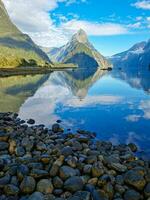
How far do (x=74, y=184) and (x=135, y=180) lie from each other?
3.78m

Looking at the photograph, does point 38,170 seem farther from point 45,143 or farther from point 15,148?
point 45,143

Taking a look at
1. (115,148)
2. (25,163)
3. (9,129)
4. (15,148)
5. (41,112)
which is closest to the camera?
(25,163)

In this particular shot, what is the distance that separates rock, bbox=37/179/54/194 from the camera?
56.4ft

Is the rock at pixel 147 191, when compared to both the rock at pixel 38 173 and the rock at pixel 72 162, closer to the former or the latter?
the rock at pixel 72 162

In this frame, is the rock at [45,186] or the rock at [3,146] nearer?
the rock at [45,186]

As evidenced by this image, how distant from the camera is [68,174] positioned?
1889 cm

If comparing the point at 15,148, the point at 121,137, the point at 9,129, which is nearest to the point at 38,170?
the point at 15,148

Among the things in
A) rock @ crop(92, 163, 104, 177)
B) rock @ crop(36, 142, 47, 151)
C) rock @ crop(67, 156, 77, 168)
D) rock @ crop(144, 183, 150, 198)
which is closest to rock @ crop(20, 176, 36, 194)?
rock @ crop(67, 156, 77, 168)

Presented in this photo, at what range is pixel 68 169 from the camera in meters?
19.4

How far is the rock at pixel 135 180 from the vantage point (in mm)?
17844

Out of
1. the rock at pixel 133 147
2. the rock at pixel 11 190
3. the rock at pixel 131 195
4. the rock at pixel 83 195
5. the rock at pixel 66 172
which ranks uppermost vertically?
the rock at pixel 66 172

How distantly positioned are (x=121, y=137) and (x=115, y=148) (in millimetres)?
6175

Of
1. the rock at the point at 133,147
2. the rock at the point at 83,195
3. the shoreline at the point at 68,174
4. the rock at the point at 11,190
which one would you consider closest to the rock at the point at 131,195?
the shoreline at the point at 68,174

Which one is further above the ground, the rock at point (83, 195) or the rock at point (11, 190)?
the rock at point (83, 195)
